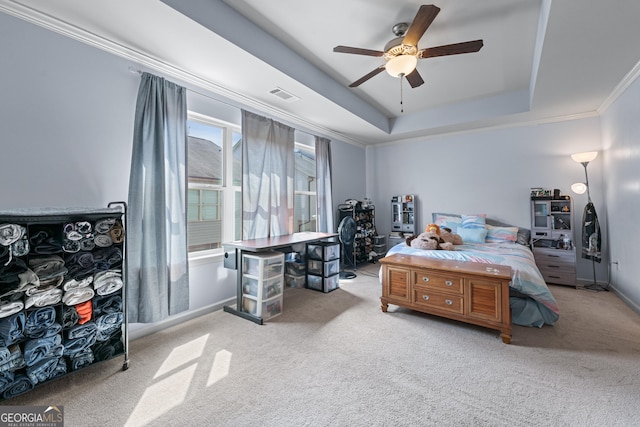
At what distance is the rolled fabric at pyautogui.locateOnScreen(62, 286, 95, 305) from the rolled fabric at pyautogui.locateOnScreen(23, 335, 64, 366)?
0.22m

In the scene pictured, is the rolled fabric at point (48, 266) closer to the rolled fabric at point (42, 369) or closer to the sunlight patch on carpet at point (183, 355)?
the rolled fabric at point (42, 369)

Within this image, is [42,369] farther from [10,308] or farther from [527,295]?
[527,295]

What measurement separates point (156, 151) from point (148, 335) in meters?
1.75

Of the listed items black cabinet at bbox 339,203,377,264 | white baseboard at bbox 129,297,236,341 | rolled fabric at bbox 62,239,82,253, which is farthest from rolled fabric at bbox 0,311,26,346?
black cabinet at bbox 339,203,377,264

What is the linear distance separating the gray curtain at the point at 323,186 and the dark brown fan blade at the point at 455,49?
2.56 metres

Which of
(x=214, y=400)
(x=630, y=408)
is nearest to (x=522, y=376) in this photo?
(x=630, y=408)

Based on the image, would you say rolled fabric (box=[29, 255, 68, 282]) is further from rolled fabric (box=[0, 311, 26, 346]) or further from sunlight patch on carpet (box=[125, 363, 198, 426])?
sunlight patch on carpet (box=[125, 363, 198, 426])

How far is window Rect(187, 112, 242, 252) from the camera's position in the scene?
3133 millimetres

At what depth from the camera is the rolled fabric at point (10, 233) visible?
145 centimetres

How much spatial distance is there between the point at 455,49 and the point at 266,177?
2529 millimetres

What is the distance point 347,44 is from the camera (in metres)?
2.80

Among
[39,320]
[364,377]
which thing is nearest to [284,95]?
[39,320]

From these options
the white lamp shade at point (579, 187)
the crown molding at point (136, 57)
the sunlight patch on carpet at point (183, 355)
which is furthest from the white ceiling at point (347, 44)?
the sunlight patch on carpet at point (183, 355)

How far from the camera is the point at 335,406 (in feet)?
5.21
